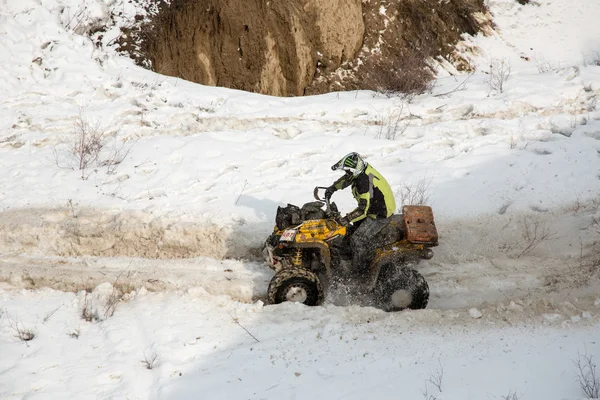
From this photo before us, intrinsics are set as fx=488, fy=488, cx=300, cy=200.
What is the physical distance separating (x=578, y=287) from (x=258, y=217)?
497cm

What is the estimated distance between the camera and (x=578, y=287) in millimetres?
6562

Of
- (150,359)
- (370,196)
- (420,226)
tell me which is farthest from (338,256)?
(150,359)

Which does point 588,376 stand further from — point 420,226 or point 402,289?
point 420,226

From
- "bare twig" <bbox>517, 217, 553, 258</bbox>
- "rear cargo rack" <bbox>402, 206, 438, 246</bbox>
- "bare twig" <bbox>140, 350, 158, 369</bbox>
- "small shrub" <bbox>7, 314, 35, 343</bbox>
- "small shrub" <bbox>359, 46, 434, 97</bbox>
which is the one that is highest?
"small shrub" <bbox>359, 46, 434, 97</bbox>

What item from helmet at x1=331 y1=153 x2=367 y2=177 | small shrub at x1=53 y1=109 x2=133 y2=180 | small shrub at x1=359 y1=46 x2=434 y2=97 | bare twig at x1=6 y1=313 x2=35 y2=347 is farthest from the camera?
small shrub at x1=359 y1=46 x2=434 y2=97

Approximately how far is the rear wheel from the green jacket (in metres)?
0.77

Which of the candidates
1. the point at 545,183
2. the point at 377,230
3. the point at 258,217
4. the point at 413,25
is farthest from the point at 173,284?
the point at 413,25

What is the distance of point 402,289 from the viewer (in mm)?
6250

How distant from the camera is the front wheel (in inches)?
252

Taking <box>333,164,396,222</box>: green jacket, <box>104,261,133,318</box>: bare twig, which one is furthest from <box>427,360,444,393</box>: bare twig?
<box>104,261,133,318</box>: bare twig

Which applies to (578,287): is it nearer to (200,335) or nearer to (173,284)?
(200,335)

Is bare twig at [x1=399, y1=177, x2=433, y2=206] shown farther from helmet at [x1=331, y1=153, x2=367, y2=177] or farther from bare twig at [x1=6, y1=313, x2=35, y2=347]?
bare twig at [x1=6, y1=313, x2=35, y2=347]

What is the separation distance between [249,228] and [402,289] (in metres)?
3.03

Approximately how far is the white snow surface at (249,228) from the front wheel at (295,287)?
0.18m
